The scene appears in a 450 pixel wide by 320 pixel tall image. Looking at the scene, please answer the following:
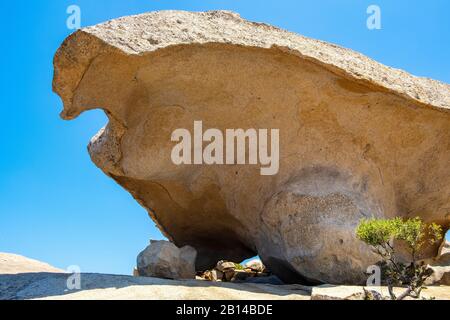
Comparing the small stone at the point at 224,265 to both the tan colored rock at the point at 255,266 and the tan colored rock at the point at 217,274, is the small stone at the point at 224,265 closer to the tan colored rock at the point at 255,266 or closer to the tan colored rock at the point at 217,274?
the tan colored rock at the point at 217,274

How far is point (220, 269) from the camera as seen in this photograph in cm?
1162

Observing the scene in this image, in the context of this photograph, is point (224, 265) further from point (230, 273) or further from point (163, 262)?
point (163, 262)

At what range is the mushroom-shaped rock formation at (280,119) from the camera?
7391 millimetres

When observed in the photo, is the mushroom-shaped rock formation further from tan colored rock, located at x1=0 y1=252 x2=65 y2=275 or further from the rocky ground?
tan colored rock, located at x1=0 y1=252 x2=65 y2=275

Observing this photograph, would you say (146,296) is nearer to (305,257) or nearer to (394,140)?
(305,257)

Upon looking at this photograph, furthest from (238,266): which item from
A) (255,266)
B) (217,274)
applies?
(217,274)

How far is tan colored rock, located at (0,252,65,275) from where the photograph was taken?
8402mm

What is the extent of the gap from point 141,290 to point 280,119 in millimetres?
3922

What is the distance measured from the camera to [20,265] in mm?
9039

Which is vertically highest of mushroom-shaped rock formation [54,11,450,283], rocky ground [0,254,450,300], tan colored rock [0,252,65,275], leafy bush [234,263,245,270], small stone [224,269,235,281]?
mushroom-shaped rock formation [54,11,450,283]

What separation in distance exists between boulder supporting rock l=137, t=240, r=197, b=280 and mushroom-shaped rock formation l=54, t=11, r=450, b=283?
150 cm

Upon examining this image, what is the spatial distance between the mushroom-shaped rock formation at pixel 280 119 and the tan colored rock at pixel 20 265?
7.49 ft

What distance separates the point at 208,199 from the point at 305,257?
2.90 m

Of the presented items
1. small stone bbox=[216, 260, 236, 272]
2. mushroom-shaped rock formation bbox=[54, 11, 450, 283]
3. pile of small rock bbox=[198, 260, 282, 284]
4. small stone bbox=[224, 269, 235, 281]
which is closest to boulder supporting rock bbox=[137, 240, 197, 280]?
mushroom-shaped rock formation bbox=[54, 11, 450, 283]
